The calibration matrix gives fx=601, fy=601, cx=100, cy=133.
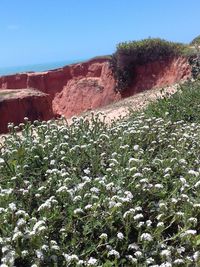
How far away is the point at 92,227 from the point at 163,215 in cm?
57

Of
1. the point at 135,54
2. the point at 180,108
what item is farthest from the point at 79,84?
the point at 180,108

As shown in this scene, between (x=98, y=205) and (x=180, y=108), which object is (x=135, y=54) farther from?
(x=98, y=205)

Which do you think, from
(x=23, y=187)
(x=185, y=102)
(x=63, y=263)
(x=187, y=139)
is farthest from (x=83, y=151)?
(x=185, y=102)

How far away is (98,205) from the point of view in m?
4.24

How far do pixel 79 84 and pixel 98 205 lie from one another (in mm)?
27753

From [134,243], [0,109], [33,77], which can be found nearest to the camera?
[134,243]

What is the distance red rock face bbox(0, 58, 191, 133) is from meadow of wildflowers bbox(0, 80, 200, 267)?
498 inches

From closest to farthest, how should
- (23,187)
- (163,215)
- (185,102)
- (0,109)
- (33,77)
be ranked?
(163,215) → (23,187) → (185,102) → (0,109) → (33,77)

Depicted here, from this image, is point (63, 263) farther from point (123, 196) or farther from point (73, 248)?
point (123, 196)

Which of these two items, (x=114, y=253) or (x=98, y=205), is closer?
(x=114, y=253)

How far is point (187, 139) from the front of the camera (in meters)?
6.50

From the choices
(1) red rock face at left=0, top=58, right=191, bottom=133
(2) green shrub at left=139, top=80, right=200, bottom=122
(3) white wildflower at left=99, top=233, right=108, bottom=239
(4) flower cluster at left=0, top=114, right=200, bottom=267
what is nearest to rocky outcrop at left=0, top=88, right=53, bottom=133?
(1) red rock face at left=0, top=58, right=191, bottom=133

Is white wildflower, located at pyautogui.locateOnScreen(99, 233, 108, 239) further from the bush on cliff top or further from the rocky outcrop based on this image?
the bush on cliff top

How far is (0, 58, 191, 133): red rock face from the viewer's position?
62.4ft
